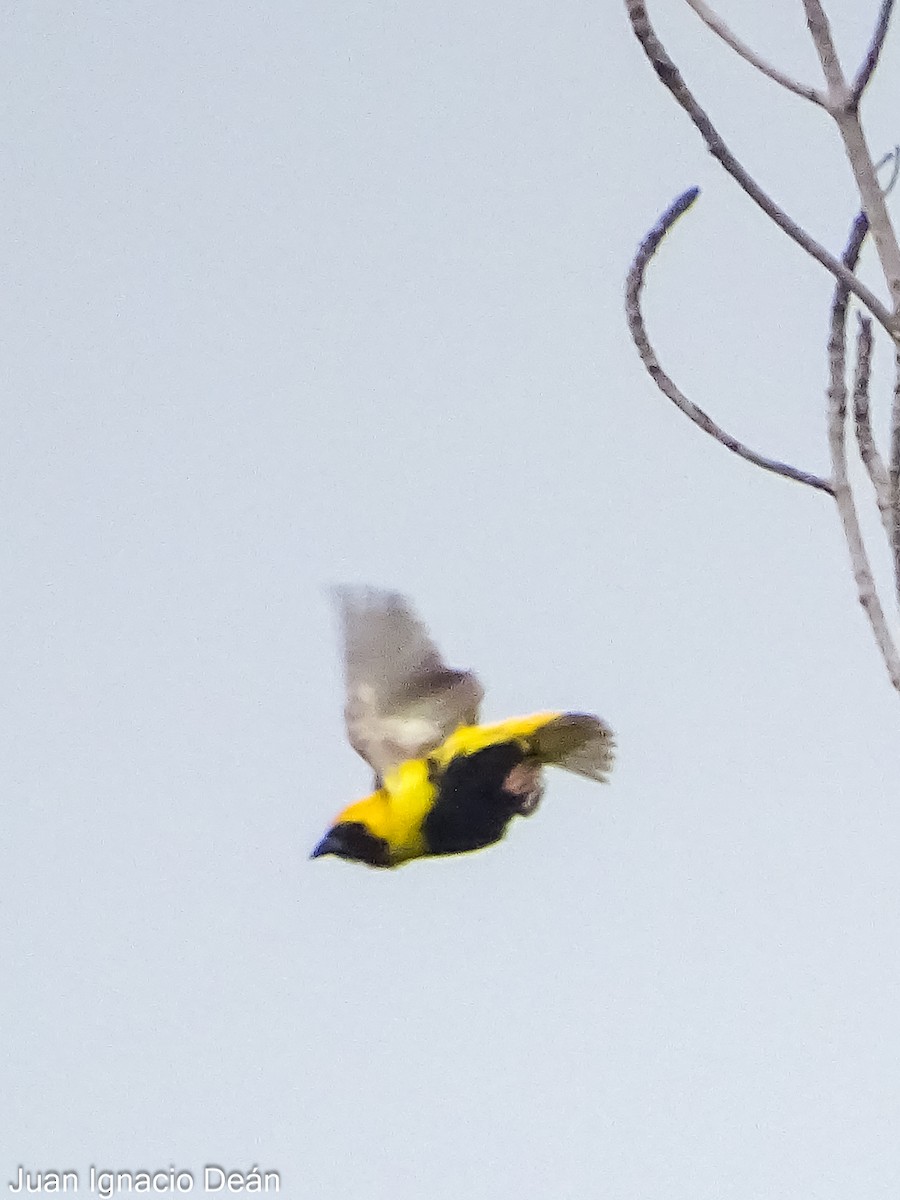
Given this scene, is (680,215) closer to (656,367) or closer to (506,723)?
(656,367)

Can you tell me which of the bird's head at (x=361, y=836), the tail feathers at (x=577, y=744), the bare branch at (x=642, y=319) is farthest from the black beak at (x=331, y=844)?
the bare branch at (x=642, y=319)

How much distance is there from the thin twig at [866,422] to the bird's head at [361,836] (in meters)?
1.97

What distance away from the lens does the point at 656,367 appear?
2.10 metres

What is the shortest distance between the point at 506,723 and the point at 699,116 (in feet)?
7.38

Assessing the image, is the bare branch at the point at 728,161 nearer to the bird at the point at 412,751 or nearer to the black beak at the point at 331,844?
the bird at the point at 412,751

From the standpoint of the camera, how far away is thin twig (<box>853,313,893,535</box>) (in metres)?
1.95

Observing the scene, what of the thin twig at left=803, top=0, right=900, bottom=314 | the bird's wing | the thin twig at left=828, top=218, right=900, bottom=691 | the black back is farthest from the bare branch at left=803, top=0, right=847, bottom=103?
the black back

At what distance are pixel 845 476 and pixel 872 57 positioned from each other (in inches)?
19.3

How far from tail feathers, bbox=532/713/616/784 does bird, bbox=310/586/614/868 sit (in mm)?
133

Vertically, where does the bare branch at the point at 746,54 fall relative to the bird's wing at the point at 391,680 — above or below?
above

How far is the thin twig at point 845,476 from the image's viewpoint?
72.4 inches

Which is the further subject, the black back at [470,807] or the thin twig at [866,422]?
the black back at [470,807]

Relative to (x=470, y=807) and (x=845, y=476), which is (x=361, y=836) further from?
(x=845, y=476)

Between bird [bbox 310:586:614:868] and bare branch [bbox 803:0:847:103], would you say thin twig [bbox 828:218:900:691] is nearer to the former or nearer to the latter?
bare branch [bbox 803:0:847:103]
